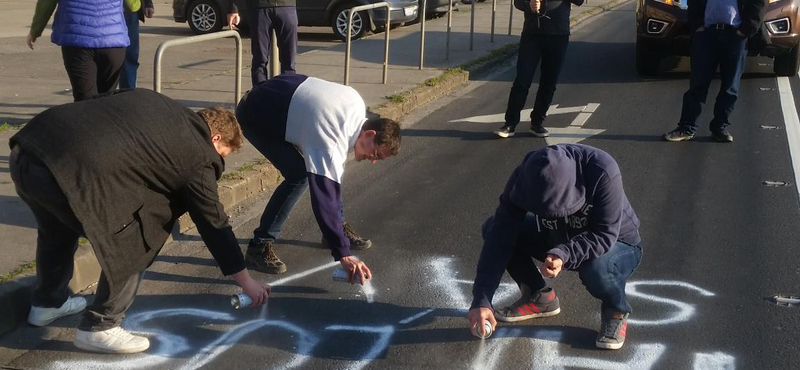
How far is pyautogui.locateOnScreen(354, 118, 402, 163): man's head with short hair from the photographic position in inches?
173

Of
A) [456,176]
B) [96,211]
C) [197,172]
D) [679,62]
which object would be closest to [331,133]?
[197,172]

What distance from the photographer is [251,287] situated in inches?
162

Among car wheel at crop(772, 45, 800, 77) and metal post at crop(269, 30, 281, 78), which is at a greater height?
metal post at crop(269, 30, 281, 78)

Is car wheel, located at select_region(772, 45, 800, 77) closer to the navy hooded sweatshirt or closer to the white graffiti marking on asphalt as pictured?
the white graffiti marking on asphalt

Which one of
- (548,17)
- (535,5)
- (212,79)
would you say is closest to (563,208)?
(535,5)

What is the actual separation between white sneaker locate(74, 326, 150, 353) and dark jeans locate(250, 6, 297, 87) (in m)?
4.49

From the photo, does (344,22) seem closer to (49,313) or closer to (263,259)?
(263,259)

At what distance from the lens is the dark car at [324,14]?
1591 centimetres

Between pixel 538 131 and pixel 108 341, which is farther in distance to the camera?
pixel 538 131

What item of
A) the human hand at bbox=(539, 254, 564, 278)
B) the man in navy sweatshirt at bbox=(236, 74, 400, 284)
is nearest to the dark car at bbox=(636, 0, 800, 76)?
the man in navy sweatshirt at bbox=(236, 74, 400, 284)

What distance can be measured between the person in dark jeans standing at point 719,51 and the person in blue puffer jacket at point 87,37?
470 centimetres

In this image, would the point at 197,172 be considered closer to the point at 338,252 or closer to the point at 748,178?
the point at 338,252

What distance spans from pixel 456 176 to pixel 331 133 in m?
2.95

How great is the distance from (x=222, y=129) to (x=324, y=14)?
12423mm
